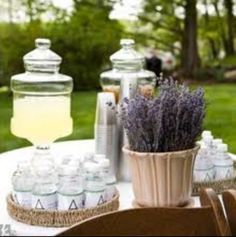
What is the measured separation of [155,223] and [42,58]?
2.24 ft

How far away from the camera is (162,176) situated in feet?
3.82

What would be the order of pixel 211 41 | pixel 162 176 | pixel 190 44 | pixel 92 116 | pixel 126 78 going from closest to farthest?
1. pixel 162 176
2. pixel 126 78
3. pixel 92 116
4. pixel 190 44
5. pixel 211 41

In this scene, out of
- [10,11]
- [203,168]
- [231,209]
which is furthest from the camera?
[10,11]

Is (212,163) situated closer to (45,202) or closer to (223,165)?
(223,165)

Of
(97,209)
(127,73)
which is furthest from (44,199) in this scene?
(127,73)

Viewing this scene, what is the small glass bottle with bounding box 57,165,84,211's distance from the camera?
1124 millimetres

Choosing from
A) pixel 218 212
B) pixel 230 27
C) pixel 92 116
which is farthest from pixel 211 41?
pixel 218 212

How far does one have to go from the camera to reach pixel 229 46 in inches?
259

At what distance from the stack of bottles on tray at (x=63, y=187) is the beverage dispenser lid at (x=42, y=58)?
39 centimetres

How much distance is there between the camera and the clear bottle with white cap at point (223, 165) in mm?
1372

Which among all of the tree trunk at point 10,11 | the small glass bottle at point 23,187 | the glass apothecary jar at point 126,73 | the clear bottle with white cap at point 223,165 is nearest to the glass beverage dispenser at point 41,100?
the glass apothecary jar at point 126,73

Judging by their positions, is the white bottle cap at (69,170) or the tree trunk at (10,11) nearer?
the white bottle cap at (69,170)

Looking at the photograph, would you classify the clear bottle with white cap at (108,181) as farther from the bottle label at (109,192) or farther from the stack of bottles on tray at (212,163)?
the stack of bottles on tray at (212,163)

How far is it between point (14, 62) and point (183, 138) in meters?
4.41
